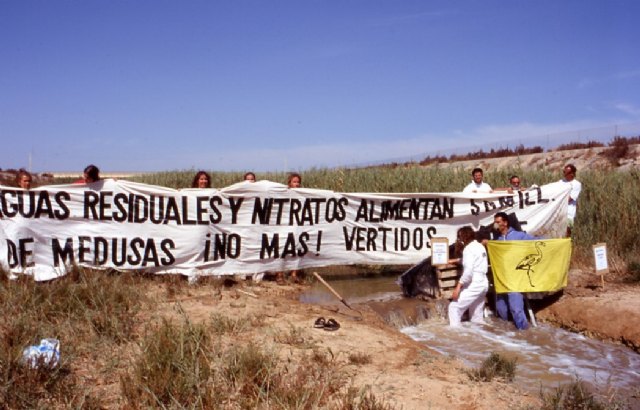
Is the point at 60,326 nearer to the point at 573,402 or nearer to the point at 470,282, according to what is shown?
the point at 573,402

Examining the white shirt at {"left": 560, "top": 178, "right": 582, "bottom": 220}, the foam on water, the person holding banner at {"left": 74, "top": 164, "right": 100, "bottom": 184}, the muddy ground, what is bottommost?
the foam on water

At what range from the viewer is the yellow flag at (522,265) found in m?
7.93

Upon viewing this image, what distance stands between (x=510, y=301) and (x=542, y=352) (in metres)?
1.31

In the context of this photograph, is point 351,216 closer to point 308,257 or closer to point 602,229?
point 308,257

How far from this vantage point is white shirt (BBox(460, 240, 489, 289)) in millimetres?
7621

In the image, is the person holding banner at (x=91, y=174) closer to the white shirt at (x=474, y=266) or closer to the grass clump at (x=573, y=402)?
the white shirt at (x=474, y=266)

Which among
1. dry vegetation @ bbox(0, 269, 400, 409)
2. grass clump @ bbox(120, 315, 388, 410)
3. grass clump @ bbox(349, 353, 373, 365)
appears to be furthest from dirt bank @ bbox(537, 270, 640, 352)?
grass clump @ bbox(120, 315, 388, 410)

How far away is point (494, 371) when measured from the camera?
16.9ft

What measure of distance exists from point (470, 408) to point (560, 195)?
7404mm

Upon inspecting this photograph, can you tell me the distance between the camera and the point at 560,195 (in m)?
10.5

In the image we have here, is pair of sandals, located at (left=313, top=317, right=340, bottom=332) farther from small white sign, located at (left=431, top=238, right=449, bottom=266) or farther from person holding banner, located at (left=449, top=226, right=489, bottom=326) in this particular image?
small white sign, located at (left=431, top=238, right=449, bottom=266)

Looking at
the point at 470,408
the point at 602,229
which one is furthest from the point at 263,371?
the point at 602,229

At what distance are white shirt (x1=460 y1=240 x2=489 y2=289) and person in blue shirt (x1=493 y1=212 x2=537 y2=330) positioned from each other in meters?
0.60

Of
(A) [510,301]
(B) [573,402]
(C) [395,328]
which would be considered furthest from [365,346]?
(A) [510,301]
